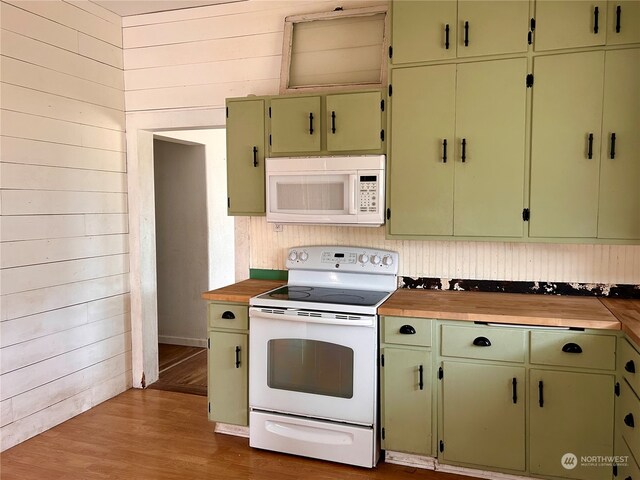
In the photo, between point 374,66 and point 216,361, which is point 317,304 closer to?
point 216,361

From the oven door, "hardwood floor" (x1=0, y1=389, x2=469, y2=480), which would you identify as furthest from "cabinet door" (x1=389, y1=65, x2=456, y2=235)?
"hardwood floor" (x1=0, y1=389, x2=469, y2=480)

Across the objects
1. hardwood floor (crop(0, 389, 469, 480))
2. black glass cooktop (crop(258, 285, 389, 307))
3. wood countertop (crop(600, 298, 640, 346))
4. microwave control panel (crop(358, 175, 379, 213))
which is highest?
microwave control panel (crop(358, 175, 379, 213))

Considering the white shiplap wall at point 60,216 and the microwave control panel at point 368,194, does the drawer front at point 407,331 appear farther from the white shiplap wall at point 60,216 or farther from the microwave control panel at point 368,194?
the white shiplap wall at point 60,216

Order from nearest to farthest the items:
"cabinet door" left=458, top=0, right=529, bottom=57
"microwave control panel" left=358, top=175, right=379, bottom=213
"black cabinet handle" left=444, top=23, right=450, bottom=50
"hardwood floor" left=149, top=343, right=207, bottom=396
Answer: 1. "cabinet door" left=458, top=0, right=529, bottom=57
2. "black cabinet handle" left=444, top=23, right=450, bottom=50
3. "microwave control panel" left=358, top=175, right=379, bottom=213
4. "hardwood floor" left=149, top=343, right=207, bottom=396

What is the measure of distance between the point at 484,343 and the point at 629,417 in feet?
2.16

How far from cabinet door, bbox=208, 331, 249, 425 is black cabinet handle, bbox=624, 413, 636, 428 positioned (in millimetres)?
1899

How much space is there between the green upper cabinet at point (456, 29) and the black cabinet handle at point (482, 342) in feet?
4.72

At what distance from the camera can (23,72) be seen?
3.08m

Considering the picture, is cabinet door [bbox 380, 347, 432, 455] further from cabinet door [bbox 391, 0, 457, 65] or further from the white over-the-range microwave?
cabinet door [bbox 391, 0, 457, 65]

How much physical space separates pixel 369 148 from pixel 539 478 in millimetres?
1888

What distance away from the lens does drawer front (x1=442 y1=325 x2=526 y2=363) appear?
2.50 meters

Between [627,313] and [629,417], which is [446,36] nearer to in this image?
[627,313]

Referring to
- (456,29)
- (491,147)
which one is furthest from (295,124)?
(491,147)

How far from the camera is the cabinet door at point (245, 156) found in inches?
126
